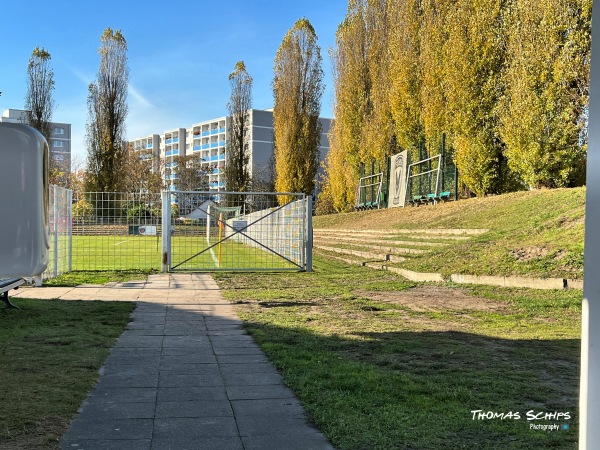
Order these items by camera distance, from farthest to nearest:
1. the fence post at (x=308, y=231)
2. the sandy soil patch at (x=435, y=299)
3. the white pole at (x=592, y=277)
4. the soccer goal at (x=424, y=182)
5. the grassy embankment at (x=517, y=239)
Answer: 1. the soccer goal at (x=424, y=182)
2. the fence post at (x=308, y=231)
3. the grassy embankment at (x=517, y=239)
4. the sandy soil patch at (x=435, y=299)
5. the white pole at (x=592, y=277)

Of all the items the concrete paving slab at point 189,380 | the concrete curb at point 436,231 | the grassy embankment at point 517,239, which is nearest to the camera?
the concrete paving slab at point 189,380

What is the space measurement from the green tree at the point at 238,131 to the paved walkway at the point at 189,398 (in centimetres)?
4642

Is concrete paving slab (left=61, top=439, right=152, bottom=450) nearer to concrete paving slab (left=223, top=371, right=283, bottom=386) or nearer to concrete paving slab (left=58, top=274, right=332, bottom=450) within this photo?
concrete paving slab (left=58, top=274, right=332, bottom=450)

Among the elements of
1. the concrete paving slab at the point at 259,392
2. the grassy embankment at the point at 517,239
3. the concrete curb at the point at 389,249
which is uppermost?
the grassy embankment at the point at 517,239

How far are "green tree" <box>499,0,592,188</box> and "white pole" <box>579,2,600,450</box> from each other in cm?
1586

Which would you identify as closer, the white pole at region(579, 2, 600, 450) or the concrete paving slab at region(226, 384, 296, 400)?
the white pole at region(579, 2, 600, 450)

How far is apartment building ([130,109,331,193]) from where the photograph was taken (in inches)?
3228

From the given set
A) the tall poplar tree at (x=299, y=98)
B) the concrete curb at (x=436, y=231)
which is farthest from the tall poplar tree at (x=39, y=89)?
the concrete curb at (x=436, y=231)

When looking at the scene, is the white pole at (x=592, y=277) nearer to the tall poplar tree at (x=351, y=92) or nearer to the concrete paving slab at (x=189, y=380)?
the concrete paving slab at (x=189, y=380)

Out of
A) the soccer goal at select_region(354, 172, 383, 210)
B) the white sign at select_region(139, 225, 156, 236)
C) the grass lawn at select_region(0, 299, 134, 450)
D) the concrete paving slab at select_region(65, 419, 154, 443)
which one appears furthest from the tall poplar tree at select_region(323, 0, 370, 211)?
the concrete paving slab at select_region(65, 419, 154, 443)

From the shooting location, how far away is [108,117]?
159 feet

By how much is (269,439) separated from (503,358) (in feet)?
9.48

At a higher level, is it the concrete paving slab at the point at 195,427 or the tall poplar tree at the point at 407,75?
the tall poplar tree at the point at 407,75

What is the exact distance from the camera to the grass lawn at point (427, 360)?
131 inches
